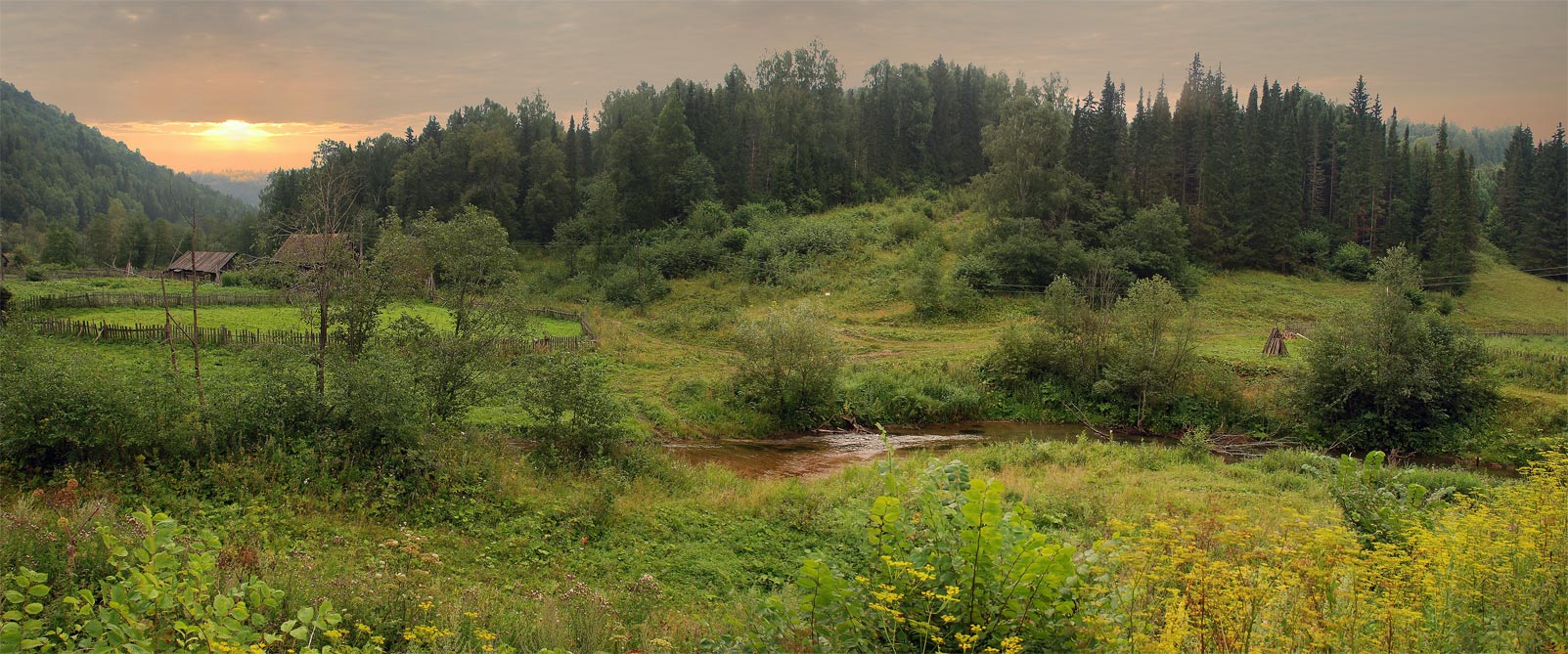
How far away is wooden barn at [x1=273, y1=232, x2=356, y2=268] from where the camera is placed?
16500 mm

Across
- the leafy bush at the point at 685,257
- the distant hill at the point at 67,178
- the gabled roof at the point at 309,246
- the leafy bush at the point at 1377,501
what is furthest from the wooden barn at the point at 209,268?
the leafy bush at the point at 1377,501

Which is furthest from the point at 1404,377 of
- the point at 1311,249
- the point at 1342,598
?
the point at 1311,249

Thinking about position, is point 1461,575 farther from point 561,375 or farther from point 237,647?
point 561,375

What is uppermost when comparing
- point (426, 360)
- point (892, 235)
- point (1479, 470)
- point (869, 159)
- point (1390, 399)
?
point (869, 159)

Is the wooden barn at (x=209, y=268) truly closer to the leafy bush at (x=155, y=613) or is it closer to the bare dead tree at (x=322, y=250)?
the bare dead tree at (x=322, y=250)

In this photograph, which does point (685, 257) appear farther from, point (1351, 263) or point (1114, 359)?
point (1351, 263)

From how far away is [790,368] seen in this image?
90.0 ft

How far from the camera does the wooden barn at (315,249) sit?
16500mm

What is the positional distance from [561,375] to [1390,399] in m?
25.6

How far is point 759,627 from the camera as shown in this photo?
7.14 metres

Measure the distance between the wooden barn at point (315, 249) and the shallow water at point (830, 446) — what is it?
32.3 ft

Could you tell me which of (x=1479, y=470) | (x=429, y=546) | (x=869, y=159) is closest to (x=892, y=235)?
(x=869, y=159)

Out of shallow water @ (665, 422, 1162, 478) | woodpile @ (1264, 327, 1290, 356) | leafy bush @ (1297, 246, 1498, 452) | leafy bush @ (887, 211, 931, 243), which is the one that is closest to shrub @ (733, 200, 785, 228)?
leafy bush @ (887, 211, 931, 243)

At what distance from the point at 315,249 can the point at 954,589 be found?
53.5 ft
